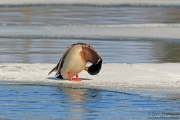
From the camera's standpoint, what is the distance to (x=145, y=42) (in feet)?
55.7

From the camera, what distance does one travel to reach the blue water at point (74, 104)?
7.71 meters

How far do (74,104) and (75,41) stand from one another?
870 cm

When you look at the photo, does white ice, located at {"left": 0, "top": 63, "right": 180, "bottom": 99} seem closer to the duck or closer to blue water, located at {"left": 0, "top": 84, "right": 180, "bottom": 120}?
the duck

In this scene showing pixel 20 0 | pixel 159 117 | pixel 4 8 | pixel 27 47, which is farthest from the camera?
pixel 20 0

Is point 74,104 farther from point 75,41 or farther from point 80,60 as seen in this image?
point 75,41

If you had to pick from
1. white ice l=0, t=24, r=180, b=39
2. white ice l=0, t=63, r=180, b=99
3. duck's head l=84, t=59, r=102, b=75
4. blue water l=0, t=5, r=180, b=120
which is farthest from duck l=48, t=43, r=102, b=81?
white ice l=0, t=24, r=180, b=39

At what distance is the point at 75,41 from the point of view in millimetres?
17094

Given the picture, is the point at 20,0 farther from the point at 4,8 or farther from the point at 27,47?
the point at 27,47

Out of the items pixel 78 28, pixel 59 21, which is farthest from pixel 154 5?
pixel 78 28

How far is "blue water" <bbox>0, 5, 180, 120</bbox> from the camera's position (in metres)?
7.95

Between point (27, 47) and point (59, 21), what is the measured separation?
7.49 meters

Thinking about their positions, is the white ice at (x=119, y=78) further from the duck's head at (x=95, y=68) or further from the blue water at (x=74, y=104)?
the blue water at (x=74, y=104)

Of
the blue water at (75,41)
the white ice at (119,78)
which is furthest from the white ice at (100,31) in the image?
the white ice at (119,78)

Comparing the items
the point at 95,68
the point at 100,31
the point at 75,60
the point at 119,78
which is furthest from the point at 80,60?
the point at 100,31
